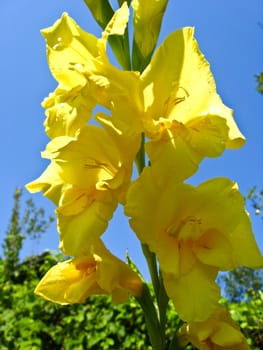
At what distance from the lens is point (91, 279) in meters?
1.42

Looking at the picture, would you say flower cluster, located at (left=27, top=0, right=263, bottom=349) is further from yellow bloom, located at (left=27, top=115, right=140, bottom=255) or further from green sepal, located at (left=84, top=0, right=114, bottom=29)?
green sepal, located at (left=84, top=0, right=114, bottom=29)

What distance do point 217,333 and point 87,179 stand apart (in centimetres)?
62

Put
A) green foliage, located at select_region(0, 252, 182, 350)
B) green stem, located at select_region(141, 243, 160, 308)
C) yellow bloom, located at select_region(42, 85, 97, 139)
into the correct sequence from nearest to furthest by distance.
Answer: yellow bloom, located at select_region(42, 85, 97, 139)
green stem, located at select_region(141, 243, 160, 308)
green foliage, located at select_region(0, 252, 182, 350)

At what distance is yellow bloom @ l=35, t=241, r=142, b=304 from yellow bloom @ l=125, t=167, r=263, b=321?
0.20 meters

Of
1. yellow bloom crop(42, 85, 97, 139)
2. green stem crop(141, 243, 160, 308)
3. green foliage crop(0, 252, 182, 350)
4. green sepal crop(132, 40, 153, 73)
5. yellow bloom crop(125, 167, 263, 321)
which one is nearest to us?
yellow bloom crop(125, 167, 263, 321)

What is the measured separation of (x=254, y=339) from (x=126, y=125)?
3.20 meters

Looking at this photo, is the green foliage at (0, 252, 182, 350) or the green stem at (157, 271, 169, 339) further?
the green foliage at (0, 252, 182, 350)

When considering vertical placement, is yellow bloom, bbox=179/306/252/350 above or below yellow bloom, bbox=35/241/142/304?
below

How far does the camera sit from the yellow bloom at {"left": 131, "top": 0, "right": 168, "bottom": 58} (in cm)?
154

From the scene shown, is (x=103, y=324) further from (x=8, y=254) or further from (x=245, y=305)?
(x=8, y=254)

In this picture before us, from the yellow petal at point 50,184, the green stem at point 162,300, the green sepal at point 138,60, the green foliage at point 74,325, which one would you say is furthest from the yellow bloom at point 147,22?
the green foliage at point 74,325

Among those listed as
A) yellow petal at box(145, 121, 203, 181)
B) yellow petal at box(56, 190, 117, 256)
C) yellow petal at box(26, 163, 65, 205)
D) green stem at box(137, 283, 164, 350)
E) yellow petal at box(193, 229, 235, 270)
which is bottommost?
green stem at box(137, 283, 164, 350)

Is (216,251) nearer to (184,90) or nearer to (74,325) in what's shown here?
(184,90)

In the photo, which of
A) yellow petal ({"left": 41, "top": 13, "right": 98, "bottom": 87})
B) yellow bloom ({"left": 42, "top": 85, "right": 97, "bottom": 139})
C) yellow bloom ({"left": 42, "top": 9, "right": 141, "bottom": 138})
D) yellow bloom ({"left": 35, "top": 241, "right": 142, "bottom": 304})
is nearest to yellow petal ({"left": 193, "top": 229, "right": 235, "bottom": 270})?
yellow bloom ({"left": 35, "top": 241, "right": 142, "bottom": 304})
